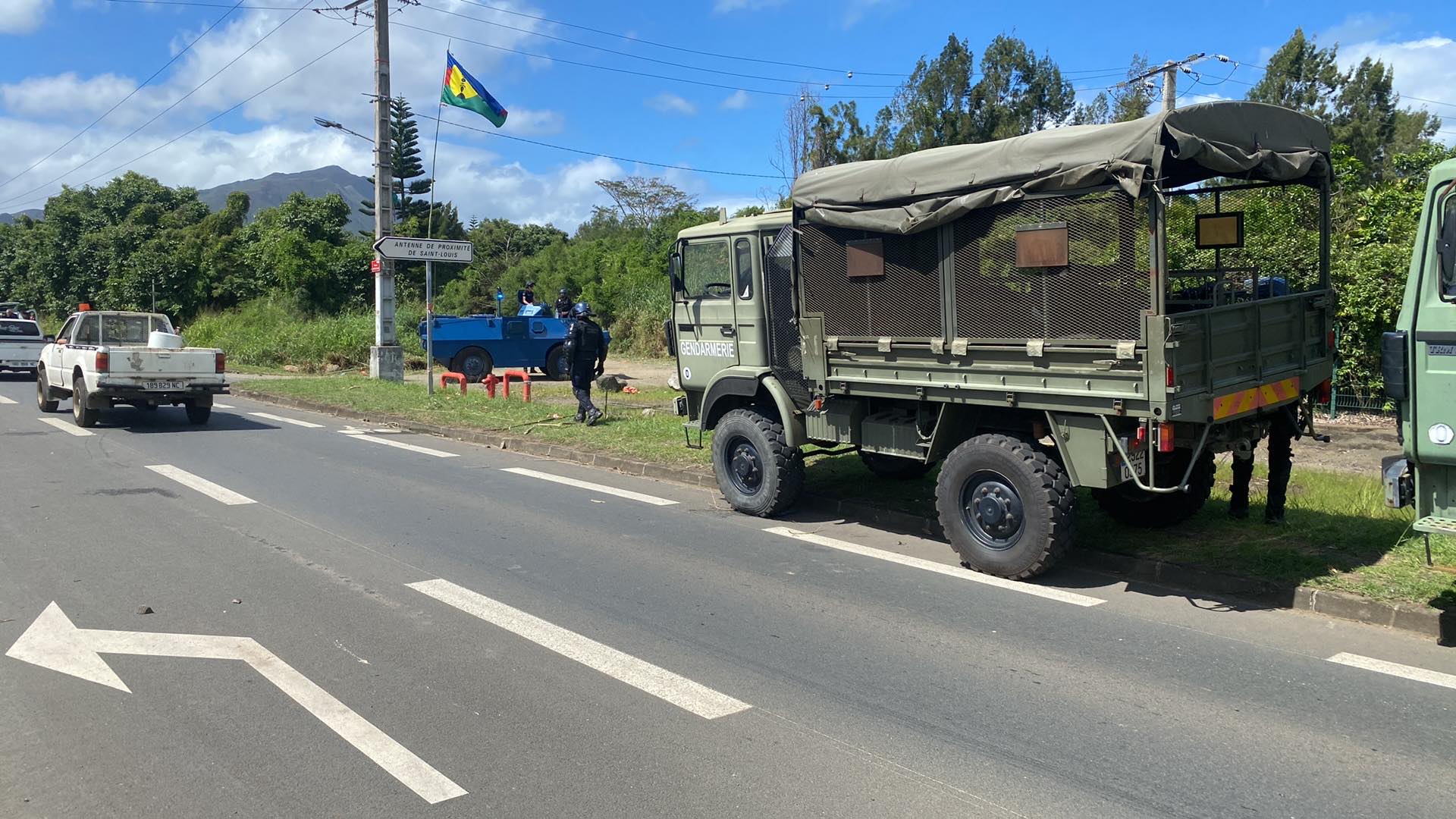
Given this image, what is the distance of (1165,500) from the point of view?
7.73 meters

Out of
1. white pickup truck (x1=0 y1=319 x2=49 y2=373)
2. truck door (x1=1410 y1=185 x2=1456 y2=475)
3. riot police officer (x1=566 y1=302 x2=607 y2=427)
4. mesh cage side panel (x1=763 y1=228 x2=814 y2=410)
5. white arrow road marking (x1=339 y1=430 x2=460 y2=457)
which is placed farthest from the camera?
white pickup truck (x1=0 y1=319 x2=49 y2=373)

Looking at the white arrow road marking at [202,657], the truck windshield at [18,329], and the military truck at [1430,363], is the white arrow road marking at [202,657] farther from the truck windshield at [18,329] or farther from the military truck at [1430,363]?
the truck windshield at [18,329]

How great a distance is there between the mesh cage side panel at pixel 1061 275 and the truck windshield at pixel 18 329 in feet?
91.4

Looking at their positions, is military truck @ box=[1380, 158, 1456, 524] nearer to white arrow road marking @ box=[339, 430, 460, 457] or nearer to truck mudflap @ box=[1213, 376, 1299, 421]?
truck mudflap @ box=[1213, 376, 1299, 421]

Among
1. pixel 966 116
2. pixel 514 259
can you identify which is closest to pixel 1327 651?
pixel 966 116

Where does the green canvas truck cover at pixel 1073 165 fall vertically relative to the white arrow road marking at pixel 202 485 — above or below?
above

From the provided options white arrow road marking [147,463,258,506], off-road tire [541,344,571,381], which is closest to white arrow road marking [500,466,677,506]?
white arrow road marking [147,463,258,506]

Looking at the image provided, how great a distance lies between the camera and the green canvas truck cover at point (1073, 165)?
235 inches

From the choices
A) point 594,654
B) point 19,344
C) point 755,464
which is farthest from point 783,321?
point 19,344

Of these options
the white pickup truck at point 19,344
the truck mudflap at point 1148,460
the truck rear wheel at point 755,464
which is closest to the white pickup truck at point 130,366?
the truck rear wheel at point 755,464

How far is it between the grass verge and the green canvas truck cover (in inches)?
97.5

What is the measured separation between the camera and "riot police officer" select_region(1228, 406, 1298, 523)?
7312 millimetres

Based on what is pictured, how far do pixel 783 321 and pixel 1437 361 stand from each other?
186 inches

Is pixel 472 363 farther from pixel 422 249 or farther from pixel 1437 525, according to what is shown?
pixel 1437 525
